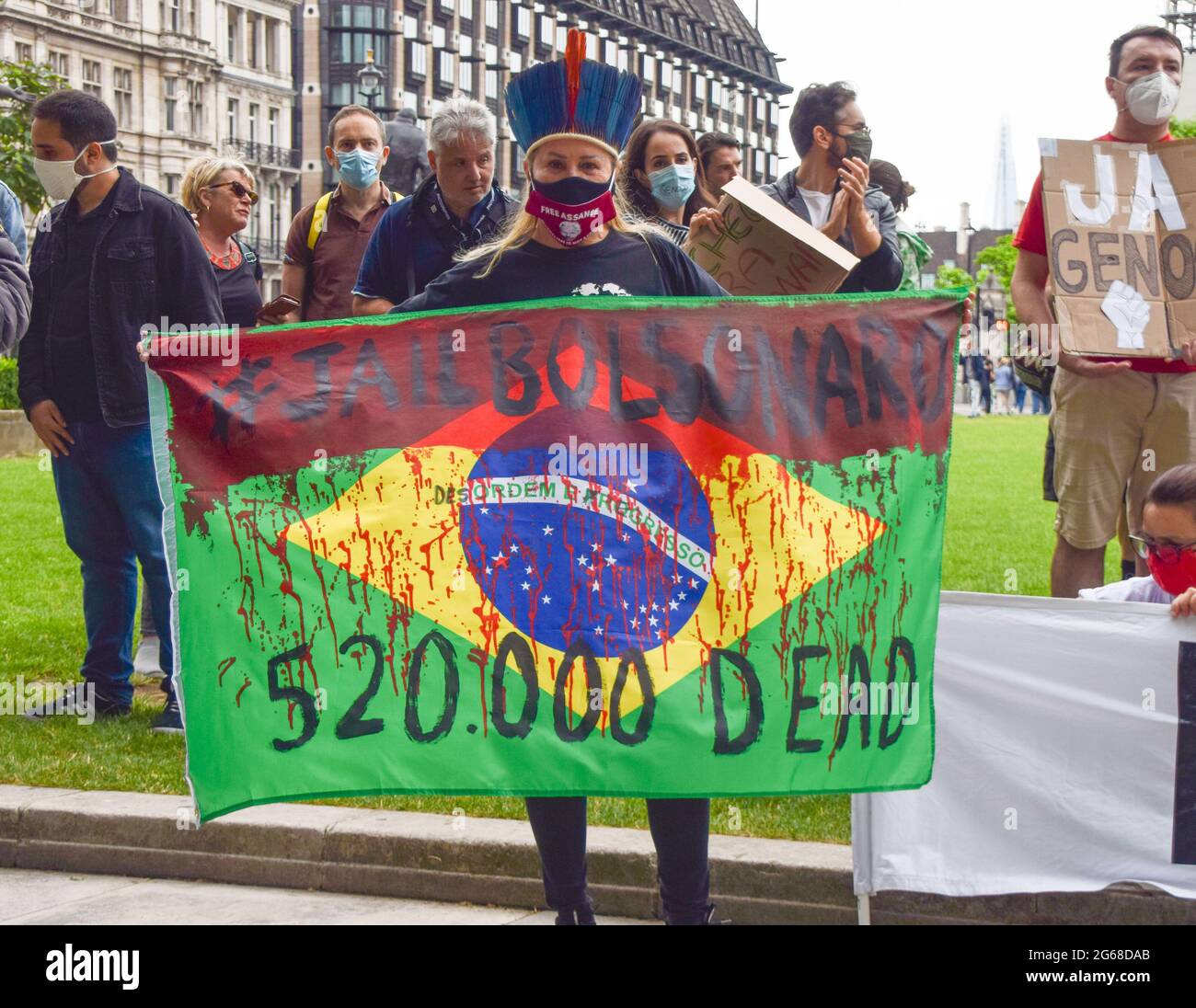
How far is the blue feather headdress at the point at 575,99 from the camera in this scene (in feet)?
13.1

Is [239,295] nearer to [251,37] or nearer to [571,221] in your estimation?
[571,221]

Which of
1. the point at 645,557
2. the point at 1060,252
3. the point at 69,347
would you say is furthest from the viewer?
the point at 69,347

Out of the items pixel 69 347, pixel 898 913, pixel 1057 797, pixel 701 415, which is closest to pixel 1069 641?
pixel 1057 797

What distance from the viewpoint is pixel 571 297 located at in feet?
13.2

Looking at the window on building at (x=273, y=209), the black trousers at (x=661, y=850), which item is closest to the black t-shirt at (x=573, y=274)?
the black trousers at (x=661, y=850)

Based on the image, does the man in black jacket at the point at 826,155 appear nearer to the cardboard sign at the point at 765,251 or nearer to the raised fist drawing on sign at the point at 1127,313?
the cardboard sign at the point at 765,251

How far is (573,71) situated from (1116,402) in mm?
2662

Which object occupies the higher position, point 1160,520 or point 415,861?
point 1160,520

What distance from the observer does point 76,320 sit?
6.32 meters

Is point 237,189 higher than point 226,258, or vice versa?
point 237,189

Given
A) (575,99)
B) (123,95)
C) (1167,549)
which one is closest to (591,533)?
(575,99)

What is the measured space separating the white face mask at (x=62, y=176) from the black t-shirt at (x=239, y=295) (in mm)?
957

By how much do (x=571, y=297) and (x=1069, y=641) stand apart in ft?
5.09
